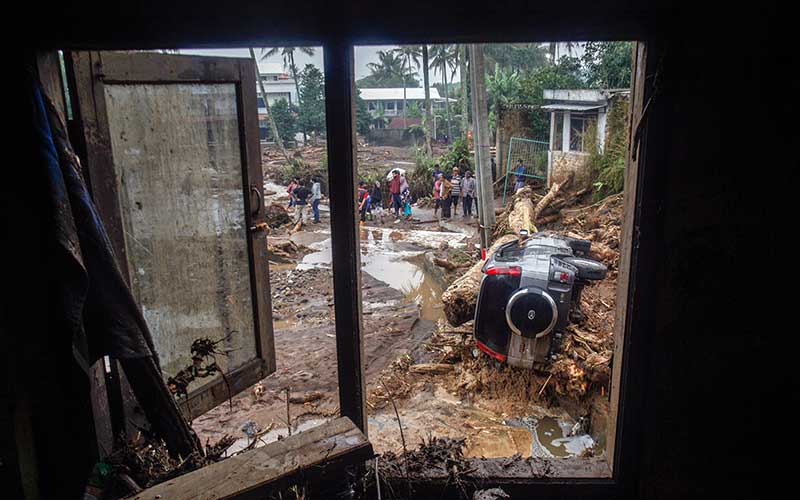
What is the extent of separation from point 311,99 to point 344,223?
32.0 meters

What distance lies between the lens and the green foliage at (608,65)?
649 inches

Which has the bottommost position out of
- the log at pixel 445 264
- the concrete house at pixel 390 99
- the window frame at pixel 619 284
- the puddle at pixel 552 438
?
the puddle at pixel 552 438

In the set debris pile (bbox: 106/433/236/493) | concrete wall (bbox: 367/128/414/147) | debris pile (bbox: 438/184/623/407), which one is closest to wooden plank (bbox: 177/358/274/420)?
debris pile (bbox: 106/433/236/493)

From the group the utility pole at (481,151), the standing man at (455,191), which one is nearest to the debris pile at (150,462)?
the utility pole at (481,151)

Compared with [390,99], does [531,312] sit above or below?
below

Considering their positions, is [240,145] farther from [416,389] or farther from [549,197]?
[549,197]

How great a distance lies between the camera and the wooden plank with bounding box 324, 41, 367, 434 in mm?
1621

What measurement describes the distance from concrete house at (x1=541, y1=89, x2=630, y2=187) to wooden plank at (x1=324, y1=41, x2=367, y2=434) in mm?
13831

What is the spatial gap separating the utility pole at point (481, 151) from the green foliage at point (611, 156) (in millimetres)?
3595

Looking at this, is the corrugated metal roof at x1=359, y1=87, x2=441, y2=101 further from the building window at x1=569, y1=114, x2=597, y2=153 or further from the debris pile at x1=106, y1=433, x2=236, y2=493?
the debris pile at x1=106, y1=433, x2=236, y2=493

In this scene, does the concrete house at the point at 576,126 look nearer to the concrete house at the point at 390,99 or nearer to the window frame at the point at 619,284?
the window frame at the point at 619,284

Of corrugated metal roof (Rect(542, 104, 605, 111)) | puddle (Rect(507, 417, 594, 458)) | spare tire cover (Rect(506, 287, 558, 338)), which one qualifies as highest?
corrugated metal roof (Rect(542, 104, 605, 111))

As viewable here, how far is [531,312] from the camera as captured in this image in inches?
227

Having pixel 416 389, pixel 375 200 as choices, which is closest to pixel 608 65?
pixel 375 200
